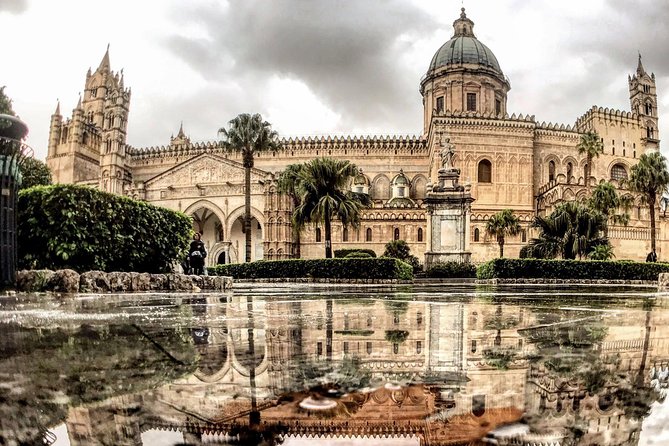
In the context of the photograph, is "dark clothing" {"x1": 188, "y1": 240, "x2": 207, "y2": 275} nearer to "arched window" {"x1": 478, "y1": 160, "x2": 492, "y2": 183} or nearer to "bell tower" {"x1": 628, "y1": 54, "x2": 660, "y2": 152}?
"arched window" {"x1": 478, "y1": 160, "x2": 492, "y2": 183}

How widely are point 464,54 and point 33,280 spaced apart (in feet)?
172

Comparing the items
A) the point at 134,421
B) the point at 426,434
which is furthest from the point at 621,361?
the point at 134,421

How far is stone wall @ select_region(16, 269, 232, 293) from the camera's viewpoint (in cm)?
776

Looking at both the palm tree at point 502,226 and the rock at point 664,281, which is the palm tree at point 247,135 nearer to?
the palm tree at point 502,226

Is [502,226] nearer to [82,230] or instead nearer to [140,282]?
[140,282]

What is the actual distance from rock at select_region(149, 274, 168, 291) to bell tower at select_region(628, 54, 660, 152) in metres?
59.9

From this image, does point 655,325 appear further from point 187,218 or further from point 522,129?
point 522,129

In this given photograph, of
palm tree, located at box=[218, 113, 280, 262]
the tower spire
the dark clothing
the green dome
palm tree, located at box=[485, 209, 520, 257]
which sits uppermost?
the tower spire

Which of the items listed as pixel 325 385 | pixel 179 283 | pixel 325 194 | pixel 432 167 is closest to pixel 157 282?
pixel 179 283

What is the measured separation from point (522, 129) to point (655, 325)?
5032 centimetres

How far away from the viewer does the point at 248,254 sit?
31.8 m

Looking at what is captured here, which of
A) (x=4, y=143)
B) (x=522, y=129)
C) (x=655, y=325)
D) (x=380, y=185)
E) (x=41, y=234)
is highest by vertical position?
(x=522, y=129)

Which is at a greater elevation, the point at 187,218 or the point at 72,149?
the point at 72,149

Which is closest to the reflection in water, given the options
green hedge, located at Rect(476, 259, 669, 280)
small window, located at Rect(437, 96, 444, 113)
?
green hedge, located at Rect(476, 259, 669, 280)
